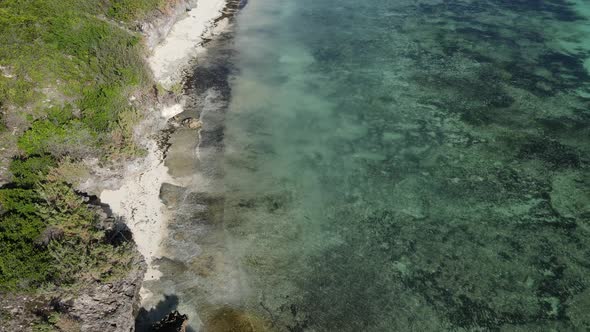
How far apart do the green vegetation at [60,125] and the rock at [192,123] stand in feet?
10.9

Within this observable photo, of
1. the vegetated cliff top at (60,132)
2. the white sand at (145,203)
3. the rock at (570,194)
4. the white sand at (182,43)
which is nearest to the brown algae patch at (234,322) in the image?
the white sand at (145,203)

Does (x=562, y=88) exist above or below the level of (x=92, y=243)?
below

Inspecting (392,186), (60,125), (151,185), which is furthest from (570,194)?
(60,125)

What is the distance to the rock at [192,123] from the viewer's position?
27641 millimetres

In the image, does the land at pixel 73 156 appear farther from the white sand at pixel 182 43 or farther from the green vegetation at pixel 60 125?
the white sand at pixel 182 43

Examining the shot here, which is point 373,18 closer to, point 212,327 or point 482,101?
point 482,101

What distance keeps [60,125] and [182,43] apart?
Answer: 56.6 ft

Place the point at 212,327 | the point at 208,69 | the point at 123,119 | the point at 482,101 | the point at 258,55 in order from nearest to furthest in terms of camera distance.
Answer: the point at 212,327 < the point at 123,119 < the point at 482,101 < the point at 208,69 < the point at 258,55

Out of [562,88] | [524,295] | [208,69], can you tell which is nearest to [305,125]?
[208,69]

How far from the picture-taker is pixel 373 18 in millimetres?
43500

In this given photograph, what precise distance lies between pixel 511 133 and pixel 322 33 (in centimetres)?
2081

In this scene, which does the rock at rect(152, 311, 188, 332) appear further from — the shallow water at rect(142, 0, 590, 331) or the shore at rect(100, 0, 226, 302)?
the shore at rect(100, 0, 226, 302)

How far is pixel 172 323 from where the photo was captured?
1669 cm

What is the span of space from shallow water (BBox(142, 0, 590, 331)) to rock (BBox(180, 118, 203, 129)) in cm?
106
